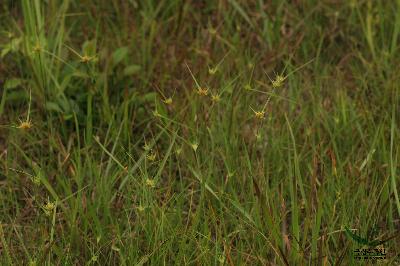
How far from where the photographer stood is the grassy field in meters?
1.71

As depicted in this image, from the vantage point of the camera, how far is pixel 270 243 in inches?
62.1

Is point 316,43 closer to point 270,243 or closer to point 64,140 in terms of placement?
point 64,140

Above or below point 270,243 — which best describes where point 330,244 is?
below

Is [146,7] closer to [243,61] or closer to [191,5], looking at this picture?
[191,5]

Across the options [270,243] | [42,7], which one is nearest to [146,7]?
[42,7]

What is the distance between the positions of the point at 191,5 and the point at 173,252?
4.26 ft

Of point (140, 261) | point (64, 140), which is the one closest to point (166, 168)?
point (64, 140)

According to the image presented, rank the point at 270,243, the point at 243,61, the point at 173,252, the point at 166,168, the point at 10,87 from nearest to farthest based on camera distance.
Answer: the point at 270,243, the point at 173,252, the point at 166,168, the point at 10,87, the point at 243,61

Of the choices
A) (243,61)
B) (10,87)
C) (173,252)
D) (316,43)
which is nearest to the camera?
(173,252)

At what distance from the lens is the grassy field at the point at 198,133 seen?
1708mm

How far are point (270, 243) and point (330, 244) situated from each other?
28 cm

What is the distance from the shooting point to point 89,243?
1810 millimetres

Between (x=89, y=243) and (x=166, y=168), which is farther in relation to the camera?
(x=166, y=168)

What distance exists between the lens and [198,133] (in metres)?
1.92
